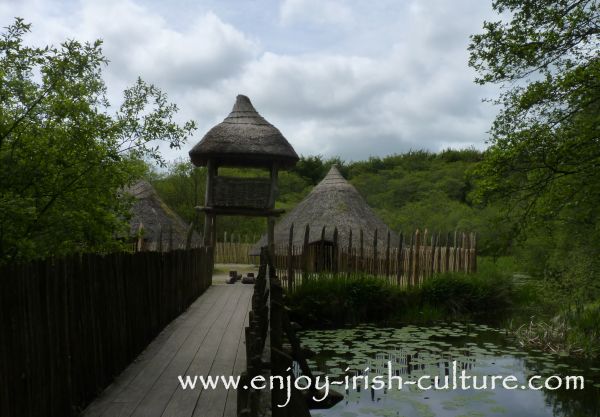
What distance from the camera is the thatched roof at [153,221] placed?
1789 cm

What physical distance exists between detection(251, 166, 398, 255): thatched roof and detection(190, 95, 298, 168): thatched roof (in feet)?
7.88

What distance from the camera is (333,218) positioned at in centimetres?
1955

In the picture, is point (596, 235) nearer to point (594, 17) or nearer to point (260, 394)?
point (594, 17)

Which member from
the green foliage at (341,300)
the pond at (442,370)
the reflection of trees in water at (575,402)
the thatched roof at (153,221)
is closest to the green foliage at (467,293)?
the green foliage at (341,300)

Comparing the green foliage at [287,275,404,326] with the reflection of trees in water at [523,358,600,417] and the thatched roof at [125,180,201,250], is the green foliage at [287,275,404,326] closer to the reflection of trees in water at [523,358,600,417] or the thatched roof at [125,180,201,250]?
the reflection of trees in water at [523,358,600,417]

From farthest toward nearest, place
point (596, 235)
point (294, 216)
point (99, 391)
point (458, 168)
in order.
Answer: point (458, 168)
point (294, 216)
point (596, 235)
point (99, 391)

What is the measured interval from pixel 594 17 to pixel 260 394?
961 centimetres

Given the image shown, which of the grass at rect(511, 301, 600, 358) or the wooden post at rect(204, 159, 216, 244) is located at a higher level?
the wooden post at rect(204, 159, 216, 244)

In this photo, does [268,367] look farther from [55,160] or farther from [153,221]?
[153,221]

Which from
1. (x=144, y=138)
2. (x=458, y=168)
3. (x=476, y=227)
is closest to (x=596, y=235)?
(x=144, y=138)

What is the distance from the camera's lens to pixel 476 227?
97.7 feet

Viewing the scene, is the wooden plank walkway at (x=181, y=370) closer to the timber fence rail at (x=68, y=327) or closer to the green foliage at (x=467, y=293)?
the timber fence rail at (x=68, y=327)

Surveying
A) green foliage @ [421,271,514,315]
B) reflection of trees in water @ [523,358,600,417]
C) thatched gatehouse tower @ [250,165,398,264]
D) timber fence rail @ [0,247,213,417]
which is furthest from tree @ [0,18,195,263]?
thatched gatehouse tower @ [250,165,398,264]

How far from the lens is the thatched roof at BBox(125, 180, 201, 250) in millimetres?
17891
